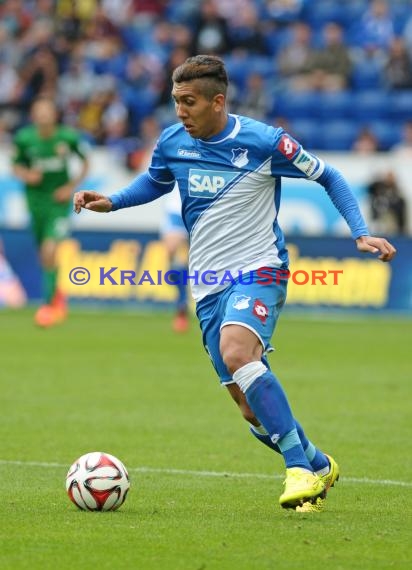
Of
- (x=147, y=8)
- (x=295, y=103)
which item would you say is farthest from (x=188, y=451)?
(x=147, y=8)

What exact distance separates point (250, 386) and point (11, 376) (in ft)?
21.5

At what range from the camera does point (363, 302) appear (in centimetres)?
2019

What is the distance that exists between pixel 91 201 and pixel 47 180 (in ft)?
35.7

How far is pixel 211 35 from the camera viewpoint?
24.8m

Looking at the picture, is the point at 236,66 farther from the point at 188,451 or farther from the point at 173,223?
the point at 188,451

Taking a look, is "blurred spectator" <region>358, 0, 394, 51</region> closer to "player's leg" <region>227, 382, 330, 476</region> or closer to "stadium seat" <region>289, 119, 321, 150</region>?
"stadium seat" <region>289, 119, 321, 150</region>

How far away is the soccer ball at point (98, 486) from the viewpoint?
20.5ft

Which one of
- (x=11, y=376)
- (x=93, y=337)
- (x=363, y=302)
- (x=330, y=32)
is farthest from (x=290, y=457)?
(x=330, y=32)

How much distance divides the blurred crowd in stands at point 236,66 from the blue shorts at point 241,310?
16.5 m

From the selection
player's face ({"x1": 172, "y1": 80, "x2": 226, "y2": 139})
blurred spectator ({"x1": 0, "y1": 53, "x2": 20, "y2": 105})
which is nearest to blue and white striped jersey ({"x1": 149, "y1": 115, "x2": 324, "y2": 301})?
player's face ({"x1": 172, "y1": 80, "x2": 226, "y2": 139})

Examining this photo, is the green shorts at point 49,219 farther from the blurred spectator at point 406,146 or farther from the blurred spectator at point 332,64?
the blurred spectator at point 332,64

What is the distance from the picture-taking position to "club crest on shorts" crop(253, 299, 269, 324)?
633cm

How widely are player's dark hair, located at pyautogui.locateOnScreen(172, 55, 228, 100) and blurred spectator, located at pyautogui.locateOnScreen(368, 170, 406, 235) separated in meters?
15.6

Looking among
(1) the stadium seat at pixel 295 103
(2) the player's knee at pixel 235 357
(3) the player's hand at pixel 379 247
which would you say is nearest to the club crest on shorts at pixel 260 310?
(2) the player's knee at pixel 235 357
